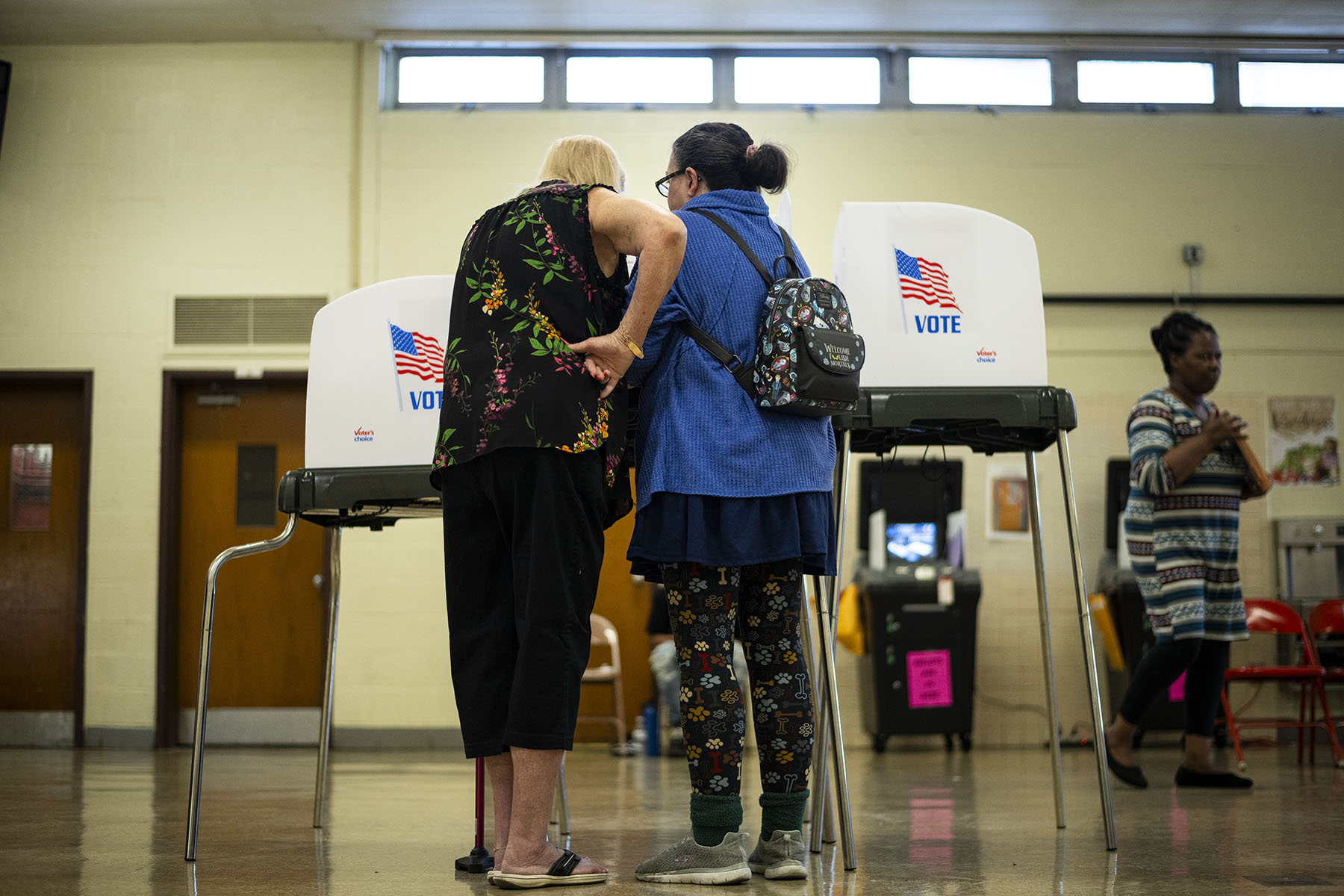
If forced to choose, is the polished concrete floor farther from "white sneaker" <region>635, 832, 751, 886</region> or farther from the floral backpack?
the floral backpack

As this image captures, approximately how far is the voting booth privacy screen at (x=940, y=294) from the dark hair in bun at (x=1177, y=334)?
161 cm

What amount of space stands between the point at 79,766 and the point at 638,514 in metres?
4.14

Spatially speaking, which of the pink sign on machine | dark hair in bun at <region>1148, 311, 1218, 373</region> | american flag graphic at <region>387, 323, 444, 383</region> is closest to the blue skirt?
american flag graphic at <region>387, 323, 444, 383</region>

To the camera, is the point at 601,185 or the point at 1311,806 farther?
the point at 1311,806

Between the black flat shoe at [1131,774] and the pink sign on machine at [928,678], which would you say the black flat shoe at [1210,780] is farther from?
the pink sign on machine at [928,678]

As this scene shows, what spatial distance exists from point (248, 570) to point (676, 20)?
3.85 meters

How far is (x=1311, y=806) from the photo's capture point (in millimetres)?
3254

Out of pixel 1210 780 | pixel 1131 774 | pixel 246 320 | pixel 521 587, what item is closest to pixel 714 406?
pixel 521 587

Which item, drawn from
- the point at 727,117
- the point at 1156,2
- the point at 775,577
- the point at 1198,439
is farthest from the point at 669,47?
the point at 775,577

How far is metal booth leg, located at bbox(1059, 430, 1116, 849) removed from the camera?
2.40 m

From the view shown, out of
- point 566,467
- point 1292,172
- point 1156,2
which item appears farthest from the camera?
point 1292,172

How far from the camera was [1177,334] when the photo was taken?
3941 mm

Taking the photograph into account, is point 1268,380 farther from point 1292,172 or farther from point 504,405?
point 504,405

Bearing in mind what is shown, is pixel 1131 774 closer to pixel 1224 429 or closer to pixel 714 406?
pixel 1224 429
